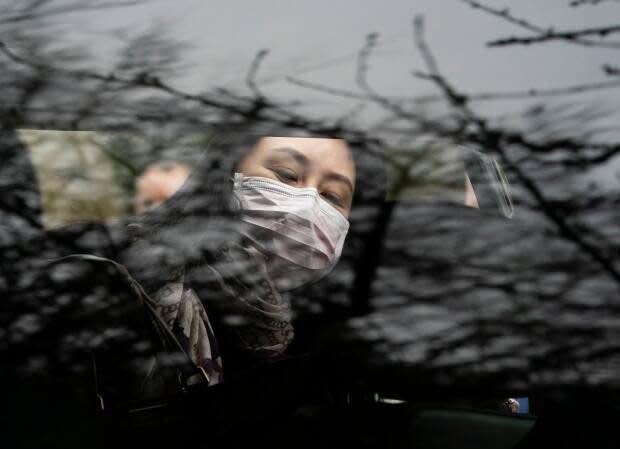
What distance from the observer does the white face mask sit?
1564 millimetres

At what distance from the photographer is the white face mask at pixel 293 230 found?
5.13 ft

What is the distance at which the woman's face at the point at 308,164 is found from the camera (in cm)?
159

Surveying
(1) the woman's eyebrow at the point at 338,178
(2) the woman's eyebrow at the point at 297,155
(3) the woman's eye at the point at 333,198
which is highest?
(2) the woman's eyebrow at the point at 297,155

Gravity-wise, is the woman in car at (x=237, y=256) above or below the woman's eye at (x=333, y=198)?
below

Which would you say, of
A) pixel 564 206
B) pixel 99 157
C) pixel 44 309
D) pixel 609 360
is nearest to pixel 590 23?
pixel 564 206

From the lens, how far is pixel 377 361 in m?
1.63

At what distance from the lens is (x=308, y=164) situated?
160 centimetres

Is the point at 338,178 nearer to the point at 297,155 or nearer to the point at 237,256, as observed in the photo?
the point at 297,155

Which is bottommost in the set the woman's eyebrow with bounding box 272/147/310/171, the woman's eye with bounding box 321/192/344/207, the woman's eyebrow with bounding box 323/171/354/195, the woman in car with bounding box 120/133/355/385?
the woman in car with bounding box 120/133/355/385

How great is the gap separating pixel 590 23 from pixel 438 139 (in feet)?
1.36

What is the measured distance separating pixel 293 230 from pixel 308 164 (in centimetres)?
14

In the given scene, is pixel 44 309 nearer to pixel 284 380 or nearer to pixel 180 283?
pixel 180 283

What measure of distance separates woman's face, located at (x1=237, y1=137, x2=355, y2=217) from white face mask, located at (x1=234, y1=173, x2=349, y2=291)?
21 millimetres

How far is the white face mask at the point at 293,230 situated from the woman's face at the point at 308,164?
21 mm
